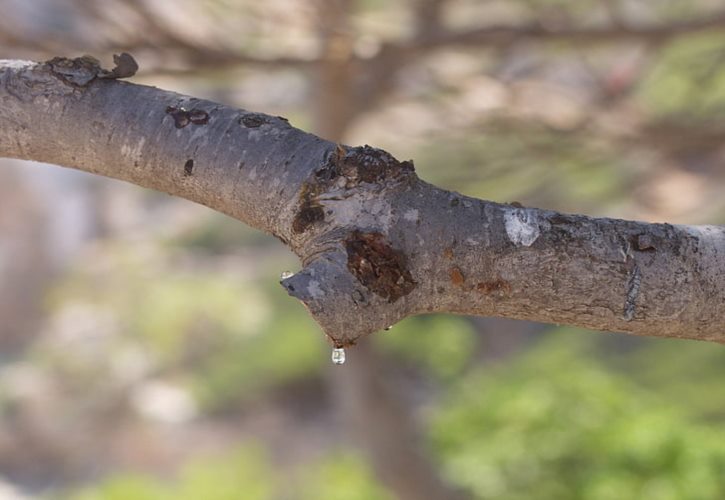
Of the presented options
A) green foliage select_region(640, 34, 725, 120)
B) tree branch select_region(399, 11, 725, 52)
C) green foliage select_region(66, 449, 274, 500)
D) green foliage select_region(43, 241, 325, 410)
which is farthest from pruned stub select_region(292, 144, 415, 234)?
green foliage select_region(43, 241, 325, 410)

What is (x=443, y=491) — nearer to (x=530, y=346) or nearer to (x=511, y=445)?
(x=511, y=445)

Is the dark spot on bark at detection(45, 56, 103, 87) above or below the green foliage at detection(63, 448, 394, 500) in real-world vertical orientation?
above

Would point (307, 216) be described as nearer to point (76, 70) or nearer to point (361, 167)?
point (361, 167)

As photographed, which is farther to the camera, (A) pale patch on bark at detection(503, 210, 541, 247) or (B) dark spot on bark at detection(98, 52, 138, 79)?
(B) dark spot on bark at detection(98, 52, 138, 79)

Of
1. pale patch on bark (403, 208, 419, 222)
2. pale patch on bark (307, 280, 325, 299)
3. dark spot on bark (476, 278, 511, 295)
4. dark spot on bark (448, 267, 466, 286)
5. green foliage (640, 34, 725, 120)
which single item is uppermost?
green foliage (640, 34, 725, 120)

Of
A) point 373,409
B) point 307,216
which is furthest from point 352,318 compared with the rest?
point 373,409

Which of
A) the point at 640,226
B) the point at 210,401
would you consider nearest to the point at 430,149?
the point at 640,226

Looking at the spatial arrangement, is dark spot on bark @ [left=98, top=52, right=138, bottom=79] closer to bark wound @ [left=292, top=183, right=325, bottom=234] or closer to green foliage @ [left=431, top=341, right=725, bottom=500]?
bark wound @ [left=292, top=183, right=325, bottom=234]

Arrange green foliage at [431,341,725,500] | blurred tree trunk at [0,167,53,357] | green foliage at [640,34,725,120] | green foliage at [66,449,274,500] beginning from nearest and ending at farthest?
green foliage at [640,34,725,120], green foliage at [431,341,725,500], green foliage at [66,449,274,500], blurred tree trunk at [0,167,53,357]
